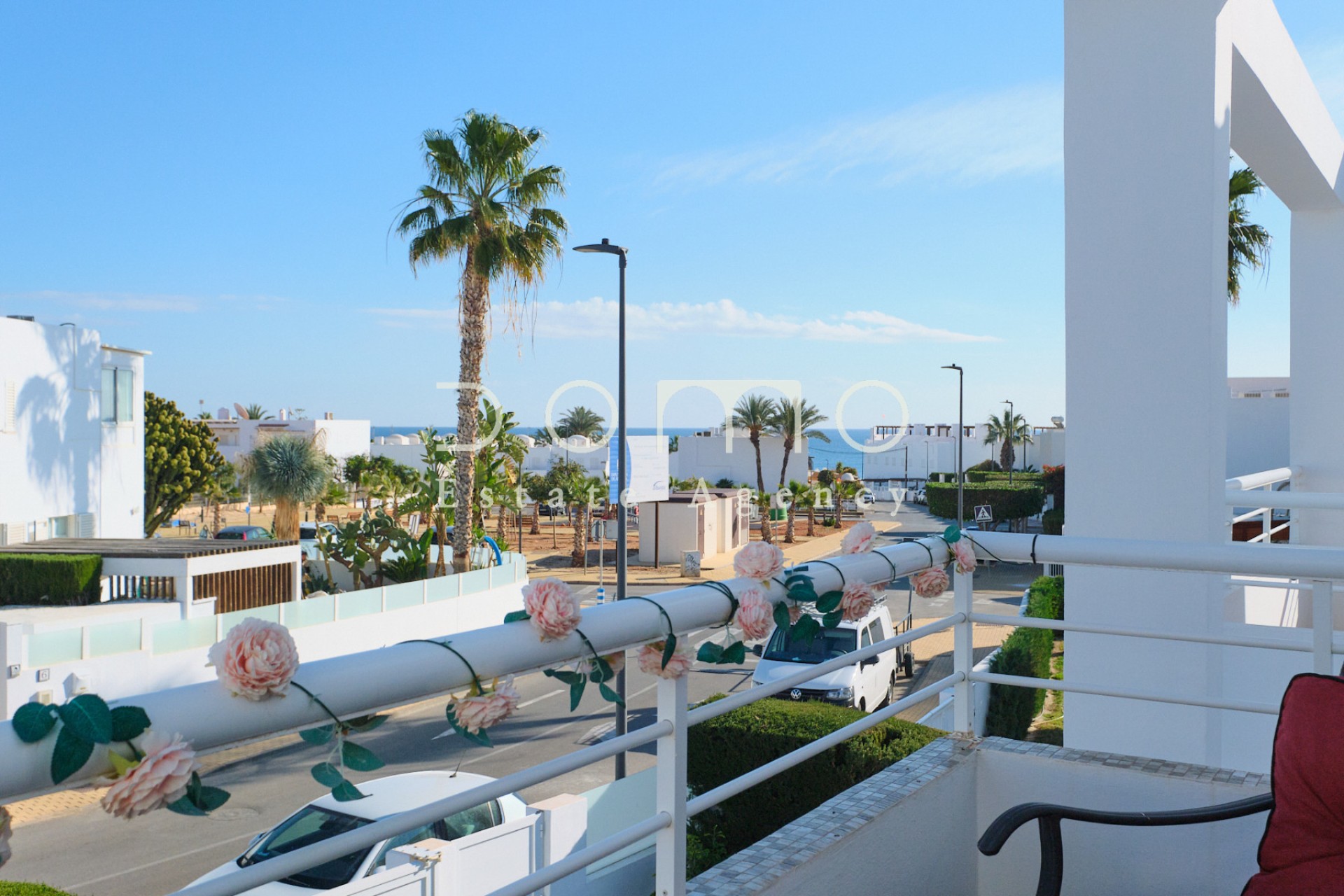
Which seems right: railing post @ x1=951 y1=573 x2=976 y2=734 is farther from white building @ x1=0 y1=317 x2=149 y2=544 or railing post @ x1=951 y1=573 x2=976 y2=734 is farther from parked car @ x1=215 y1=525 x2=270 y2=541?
parked car @ x1=215 y1=525 x2=270 y2=541

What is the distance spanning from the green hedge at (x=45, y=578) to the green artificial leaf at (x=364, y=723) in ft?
62.4

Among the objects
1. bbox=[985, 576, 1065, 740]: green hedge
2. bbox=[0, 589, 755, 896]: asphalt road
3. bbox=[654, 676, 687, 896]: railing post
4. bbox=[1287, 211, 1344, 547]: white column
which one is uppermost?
bbox=[1287, 211, 1344, 547]: white column

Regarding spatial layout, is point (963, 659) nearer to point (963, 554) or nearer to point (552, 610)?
point (963, 554)

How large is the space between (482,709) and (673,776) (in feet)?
1.83

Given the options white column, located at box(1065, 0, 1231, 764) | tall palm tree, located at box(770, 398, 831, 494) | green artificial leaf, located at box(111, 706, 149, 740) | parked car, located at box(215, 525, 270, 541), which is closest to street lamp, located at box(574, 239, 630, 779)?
white column, located at box(1065, 0, 1231, 764)

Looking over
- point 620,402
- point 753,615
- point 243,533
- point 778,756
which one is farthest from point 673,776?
point 243,533

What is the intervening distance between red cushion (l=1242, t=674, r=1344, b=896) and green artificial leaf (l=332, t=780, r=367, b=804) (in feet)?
6.33

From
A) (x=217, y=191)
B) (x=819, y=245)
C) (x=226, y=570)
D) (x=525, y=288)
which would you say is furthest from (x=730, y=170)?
(x=226, y=570)

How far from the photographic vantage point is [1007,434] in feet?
182

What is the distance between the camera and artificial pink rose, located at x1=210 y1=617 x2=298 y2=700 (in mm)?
1044

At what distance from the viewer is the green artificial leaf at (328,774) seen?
112 centimetres

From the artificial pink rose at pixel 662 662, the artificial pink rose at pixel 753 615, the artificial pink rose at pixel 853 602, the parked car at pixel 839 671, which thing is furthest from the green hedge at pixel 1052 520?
the artificial pink rose at pixel 662 662

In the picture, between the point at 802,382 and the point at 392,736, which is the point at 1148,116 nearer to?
the point at 392,736

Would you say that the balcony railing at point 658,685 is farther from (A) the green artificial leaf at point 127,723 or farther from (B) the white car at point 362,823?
(B) the white car at point 362,823
